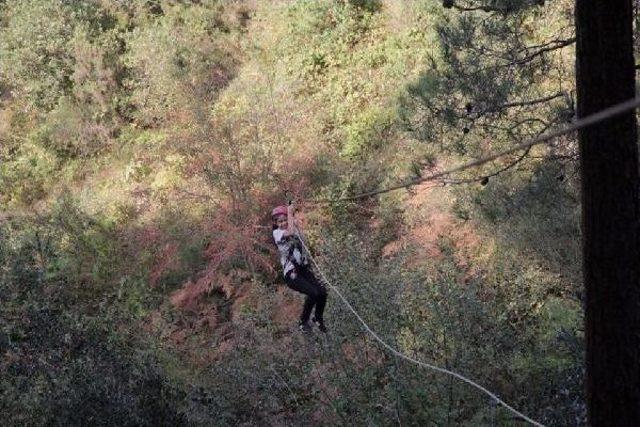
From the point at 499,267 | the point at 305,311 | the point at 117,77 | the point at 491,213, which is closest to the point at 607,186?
the point at 305,311

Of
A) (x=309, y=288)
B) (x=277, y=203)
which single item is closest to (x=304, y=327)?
(x=309, y=288)

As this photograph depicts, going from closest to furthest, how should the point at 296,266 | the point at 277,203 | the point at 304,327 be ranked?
the point at 304,327 < the point at 296,266 < the point at 277,203

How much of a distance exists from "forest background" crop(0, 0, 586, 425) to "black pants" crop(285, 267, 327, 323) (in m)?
0.36

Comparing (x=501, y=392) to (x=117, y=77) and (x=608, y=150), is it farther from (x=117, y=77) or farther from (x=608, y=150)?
(x=117, y=77)

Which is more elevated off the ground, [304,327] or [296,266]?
[296,266]

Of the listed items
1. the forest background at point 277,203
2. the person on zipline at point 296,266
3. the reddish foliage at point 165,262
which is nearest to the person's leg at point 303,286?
the person on zipline at point 296,266

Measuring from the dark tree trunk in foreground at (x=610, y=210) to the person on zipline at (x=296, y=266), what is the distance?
12.9 ft

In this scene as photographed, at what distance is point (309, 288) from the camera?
293 inches

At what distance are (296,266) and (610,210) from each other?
4458mm

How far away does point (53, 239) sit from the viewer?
12836mm

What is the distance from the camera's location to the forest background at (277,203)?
6.32 meters

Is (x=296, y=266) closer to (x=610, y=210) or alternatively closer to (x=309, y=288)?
(x=309, y=288)

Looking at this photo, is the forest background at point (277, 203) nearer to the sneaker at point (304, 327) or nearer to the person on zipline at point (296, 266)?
the sneaker at point (304, 327)

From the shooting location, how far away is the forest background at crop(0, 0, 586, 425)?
20.7 feet
